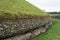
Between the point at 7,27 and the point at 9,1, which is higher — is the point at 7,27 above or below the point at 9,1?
below

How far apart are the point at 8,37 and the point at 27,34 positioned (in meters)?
2.05

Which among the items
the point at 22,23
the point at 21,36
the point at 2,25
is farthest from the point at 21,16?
the point at 2,25

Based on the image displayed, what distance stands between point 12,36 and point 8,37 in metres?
0.32

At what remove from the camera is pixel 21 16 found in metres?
10.5

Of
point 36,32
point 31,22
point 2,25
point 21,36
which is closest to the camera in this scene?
point 2,25

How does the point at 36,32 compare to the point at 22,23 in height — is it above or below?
below

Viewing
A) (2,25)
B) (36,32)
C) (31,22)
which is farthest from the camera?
(36,32)

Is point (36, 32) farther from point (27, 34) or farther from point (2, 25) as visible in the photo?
point (2, 25)

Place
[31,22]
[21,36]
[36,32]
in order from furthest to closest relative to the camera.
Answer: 1. [36,32]
2. [31,22]
3. [21,36]

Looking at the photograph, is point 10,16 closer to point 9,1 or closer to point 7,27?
point 7,27

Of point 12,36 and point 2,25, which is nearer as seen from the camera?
point 2,25

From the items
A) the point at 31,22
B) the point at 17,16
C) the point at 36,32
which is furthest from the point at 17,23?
the point at 36,32

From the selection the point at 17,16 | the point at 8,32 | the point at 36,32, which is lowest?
the point at 36,32

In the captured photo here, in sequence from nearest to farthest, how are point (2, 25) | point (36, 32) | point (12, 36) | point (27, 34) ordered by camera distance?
point (2, 25) < point (12, 36) < point (27, 34) < point (36, 32)
